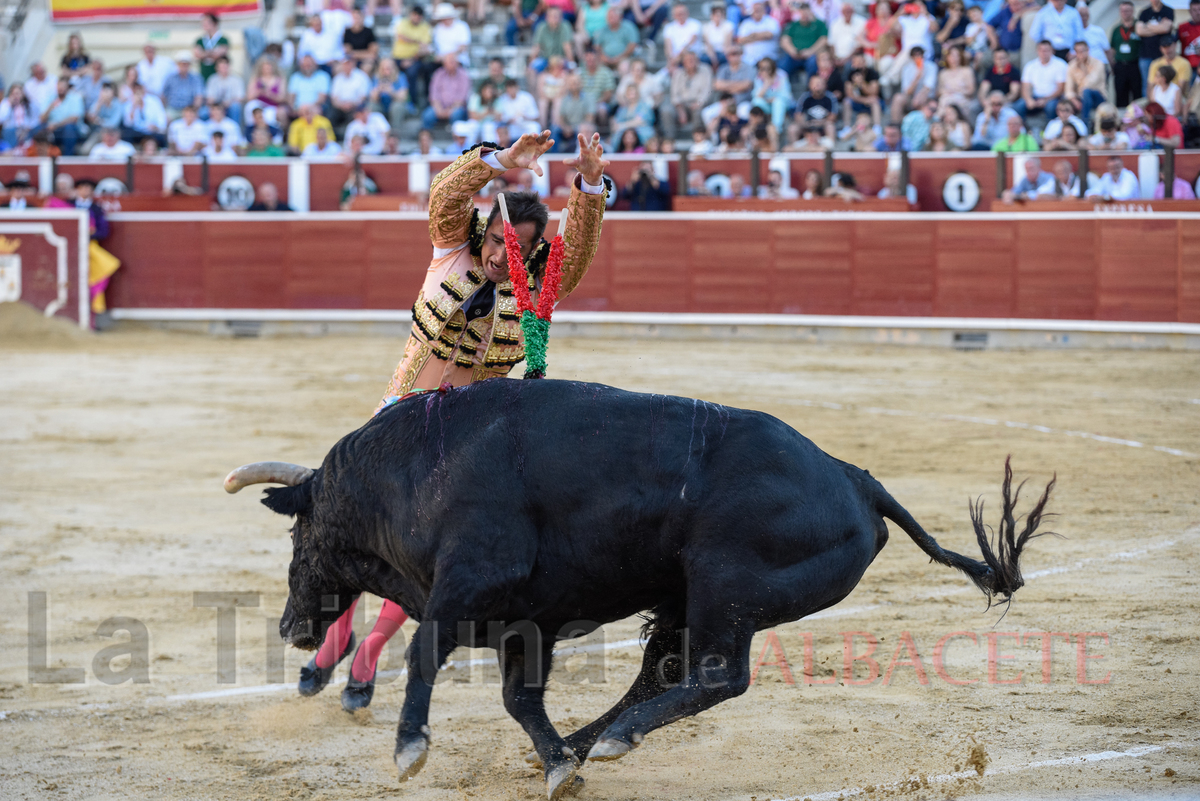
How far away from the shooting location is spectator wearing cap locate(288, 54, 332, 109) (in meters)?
12.9

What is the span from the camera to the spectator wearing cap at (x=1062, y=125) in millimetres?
10039

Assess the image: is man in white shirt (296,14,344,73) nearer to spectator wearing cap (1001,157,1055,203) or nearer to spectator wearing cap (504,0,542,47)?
spectator wearing cap (504,0,542,47)

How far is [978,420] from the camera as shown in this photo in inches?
277

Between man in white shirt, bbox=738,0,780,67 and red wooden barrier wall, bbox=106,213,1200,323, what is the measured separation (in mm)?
1720

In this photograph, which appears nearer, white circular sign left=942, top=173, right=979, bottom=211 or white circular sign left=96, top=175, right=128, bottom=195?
white circular sign left=942, top=173, right=979, bottom=211

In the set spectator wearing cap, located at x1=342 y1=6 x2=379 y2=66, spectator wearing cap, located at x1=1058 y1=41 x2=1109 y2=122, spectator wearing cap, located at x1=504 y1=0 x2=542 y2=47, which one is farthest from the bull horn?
spectator wearing cap, located at x1=504 y1=0 x2=542 y2=47

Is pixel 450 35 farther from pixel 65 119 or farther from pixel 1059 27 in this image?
pixel 1059 27

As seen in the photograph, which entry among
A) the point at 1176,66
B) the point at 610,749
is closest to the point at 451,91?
the point at 1176,66

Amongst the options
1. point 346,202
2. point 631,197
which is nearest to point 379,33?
point 346,202

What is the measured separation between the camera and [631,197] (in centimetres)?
1139

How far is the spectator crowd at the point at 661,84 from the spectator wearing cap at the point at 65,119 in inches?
0.7

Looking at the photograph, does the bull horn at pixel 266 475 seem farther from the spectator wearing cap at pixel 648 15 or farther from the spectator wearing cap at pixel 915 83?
the spectator wearing cap at pixel 648 15

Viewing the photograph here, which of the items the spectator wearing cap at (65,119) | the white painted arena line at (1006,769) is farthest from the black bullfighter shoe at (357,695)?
the spectator wearing cap at (65,119)

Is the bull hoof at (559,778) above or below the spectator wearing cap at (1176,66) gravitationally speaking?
below
